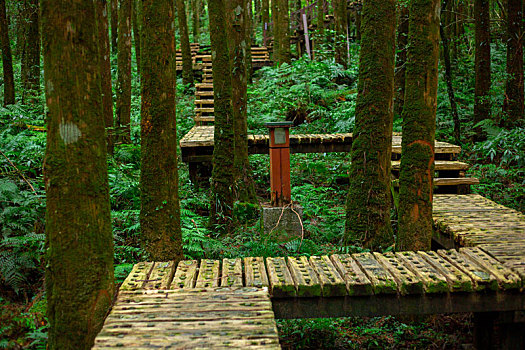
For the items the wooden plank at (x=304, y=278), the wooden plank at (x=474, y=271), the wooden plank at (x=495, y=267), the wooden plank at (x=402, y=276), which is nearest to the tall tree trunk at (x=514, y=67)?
the wooden plank at (x=495, y=267)

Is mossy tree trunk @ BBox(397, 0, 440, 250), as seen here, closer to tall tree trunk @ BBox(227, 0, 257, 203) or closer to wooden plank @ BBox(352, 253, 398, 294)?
wooden plank @ BBox(352, 253, 398, 294)

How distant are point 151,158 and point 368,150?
2.90 meters

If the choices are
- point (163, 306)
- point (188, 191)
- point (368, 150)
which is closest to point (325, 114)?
point (188, 191)

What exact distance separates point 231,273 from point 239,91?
4.42 m

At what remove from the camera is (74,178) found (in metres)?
3.20

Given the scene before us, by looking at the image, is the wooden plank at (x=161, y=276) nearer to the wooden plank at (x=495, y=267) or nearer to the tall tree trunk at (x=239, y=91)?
the wooden plank at (x=495, y=267)

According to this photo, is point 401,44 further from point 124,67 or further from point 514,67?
point 124,67

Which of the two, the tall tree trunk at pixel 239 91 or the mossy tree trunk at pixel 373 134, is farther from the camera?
the tall tree trunk at pixel 239 91

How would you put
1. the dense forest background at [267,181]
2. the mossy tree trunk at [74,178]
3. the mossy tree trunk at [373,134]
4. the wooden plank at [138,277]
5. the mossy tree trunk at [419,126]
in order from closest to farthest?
the mossy tree trunk at [74,178], the wooden plank at [138,277], the mossy tree trunk at [419,126], the dense forest background at [267,181], the mossy tree trunk at [373,134]

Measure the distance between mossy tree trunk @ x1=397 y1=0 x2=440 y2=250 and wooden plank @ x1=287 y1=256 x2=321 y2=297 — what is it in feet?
4.50

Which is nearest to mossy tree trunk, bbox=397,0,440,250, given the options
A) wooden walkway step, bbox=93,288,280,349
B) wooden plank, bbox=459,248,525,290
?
wooden plank, bbox=459,248,525,290

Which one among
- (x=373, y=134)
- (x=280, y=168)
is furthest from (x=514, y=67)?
(x=280, y=168)

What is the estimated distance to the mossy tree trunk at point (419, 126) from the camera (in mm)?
4781

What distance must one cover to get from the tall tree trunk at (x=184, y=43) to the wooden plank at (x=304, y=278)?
563 inches
